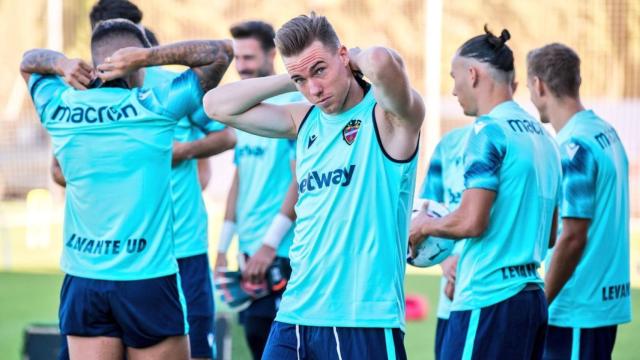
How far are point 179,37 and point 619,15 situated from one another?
8.34 m

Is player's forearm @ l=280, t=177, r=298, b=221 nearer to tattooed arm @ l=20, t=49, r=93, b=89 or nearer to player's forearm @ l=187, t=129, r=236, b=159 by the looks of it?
player's forearm @ l=187, t=129, r=236, b=159

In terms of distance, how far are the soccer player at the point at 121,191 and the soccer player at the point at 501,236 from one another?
1.37 meters

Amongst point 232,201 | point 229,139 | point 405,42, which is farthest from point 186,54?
point 405,42

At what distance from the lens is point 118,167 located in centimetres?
525

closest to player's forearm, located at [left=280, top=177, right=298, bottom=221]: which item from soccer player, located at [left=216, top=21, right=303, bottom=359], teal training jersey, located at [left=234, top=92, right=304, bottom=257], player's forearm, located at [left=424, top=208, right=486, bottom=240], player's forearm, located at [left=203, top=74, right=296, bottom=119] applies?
soccer player, located at [left=216, top=21, right=303, bottom=359]

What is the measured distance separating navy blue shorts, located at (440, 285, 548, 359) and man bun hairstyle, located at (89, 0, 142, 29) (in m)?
2.81

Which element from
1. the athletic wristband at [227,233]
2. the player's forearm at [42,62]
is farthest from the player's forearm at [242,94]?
the athletic wristband at [227,233]

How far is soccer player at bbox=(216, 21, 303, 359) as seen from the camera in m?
6.88

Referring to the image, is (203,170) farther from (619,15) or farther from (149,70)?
(619,15)

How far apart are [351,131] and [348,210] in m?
0.33

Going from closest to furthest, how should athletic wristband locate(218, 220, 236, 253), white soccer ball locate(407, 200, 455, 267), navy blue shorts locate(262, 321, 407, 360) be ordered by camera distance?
1. navy blue shorts locate(262, 321, 407, 360)
2. white soccer ball locate(407, 200, 455, 267)
3. athletic wristband locate(218, 220, 236, 253)

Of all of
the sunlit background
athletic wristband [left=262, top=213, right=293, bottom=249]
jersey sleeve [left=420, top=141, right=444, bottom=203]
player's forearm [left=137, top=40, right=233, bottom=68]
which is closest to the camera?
player's forearm [left=137, top=40, right=233, bottom=68]

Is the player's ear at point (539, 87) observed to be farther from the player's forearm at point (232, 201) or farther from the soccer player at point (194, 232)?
the player's forearm at point (232, 201)

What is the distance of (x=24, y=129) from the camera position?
23.0 meters
